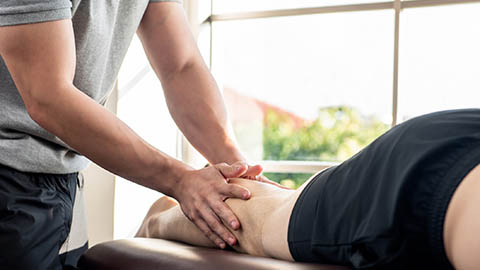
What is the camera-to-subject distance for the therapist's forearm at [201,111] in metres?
1.64

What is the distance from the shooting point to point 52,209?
4.50ft

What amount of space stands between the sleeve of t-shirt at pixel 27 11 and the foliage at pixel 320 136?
1.99m

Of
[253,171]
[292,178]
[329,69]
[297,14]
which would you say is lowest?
[292,178]

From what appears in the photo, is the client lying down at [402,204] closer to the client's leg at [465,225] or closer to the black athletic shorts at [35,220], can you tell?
the client's leg at [465,225]

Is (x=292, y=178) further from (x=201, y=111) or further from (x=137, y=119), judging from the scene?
(x=201, y=111)

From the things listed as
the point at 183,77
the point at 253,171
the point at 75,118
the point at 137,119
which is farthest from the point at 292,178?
the point at 75,118

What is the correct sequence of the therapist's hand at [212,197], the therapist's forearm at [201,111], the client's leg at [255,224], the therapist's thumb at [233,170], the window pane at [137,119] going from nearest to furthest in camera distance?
the client's leg at [255,224] → the therapist's hand at [212,197] → the therapist's thumb at [233,170] → the therapist's forearm at [201,111] → the window pane at [137,119]

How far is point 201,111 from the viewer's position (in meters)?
1.71

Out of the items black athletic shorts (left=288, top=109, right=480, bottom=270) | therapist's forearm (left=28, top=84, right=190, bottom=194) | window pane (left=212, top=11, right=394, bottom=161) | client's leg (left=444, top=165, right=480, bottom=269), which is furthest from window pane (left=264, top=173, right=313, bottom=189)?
client's leg (left=444, top=165, right=480, bottom=269)

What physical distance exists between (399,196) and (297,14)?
7.85 feet

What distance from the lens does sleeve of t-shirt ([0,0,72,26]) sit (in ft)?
3.97

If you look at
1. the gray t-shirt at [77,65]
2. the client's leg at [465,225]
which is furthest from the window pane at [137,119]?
the client's leg at [465,225]

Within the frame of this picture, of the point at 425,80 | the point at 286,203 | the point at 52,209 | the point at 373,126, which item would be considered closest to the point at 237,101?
the point at 373,126

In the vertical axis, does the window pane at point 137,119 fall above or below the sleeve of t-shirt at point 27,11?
below
